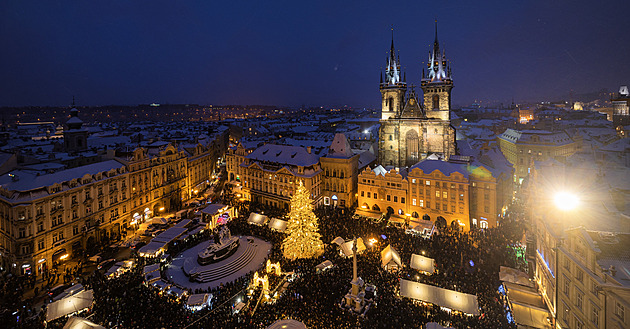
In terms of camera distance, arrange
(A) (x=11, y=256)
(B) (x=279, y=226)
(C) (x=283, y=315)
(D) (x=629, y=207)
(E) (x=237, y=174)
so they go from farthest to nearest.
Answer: (E) (x=237, y=174)
(B) (x=279, y=226)
(A) (x=11, y=256)
(C) (x=283, y=315)
(D) (x=629, y=207)

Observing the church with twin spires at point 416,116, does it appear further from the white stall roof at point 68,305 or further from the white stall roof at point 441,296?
the white stall roof at point 68,305

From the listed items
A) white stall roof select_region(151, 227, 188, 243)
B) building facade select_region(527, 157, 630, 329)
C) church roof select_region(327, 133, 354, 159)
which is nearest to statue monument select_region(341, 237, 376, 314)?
building facade select_region(527, 157, 630, 329)

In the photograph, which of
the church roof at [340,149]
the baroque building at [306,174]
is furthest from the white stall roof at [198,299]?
the church roof at [340,149]

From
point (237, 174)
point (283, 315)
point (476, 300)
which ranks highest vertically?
point (237, 174)

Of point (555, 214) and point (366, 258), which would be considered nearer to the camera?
point (555, 214)

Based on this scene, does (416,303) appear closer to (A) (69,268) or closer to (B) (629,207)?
(B) (629,207)

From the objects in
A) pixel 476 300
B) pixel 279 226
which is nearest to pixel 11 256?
pixel 279 226
